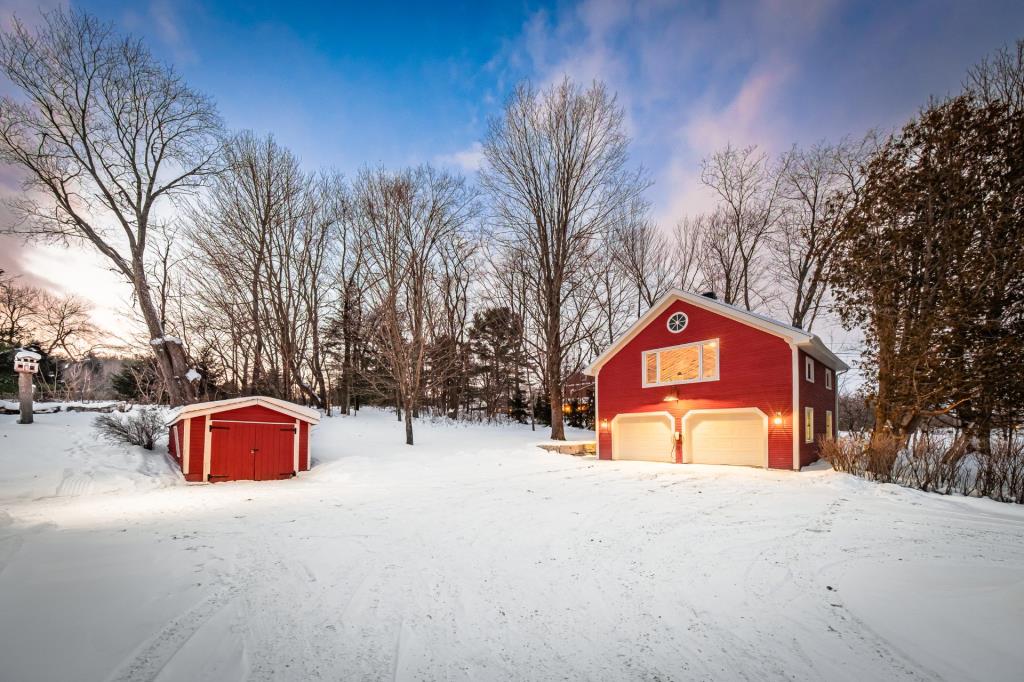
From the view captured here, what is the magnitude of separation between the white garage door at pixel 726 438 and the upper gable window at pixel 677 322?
124 inches

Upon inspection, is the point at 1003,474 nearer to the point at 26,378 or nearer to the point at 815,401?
the point at 815,401

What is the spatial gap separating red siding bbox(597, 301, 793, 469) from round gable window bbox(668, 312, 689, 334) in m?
0.14

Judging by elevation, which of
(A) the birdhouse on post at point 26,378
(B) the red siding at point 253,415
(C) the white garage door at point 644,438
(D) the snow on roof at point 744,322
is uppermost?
(D) the snow on roof at point 744,322

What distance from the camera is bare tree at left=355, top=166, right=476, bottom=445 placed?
57.8 feet

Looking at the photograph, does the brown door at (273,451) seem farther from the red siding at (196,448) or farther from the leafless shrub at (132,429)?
the leafless shrub at (132,429)

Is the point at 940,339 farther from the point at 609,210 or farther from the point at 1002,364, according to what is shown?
the point at 609,210

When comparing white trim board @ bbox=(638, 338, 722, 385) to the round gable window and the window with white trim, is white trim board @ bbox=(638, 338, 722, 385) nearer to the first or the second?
the window with white trim

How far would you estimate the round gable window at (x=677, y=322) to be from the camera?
15.7 meters

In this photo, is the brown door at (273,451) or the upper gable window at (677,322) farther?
the upper gable window at (677,322)

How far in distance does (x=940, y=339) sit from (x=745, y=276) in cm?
1385

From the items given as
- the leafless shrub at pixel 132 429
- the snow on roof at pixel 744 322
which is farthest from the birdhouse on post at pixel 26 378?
the snow on roof at pixel 744 322

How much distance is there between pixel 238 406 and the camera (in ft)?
40.3

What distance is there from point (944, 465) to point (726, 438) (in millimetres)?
6197

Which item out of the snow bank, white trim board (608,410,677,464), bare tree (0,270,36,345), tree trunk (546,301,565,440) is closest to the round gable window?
white trim board (608,410,677,464)
